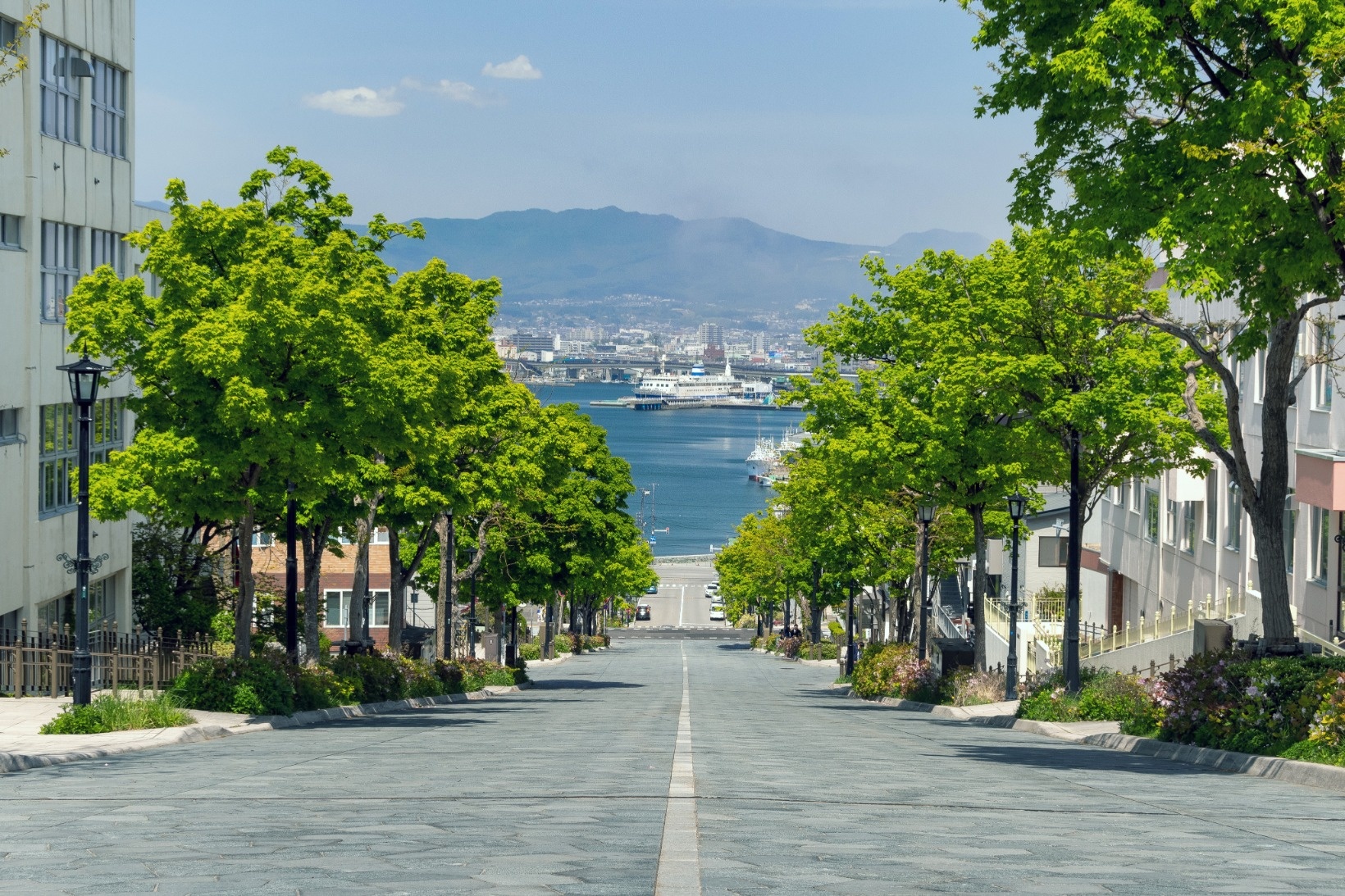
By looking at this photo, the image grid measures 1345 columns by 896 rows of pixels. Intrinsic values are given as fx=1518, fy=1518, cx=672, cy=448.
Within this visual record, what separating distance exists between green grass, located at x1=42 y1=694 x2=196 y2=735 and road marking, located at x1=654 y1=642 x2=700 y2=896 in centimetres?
864

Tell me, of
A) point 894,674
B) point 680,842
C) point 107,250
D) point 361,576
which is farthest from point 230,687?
point 894,674

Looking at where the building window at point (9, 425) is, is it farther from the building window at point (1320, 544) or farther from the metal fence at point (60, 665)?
the building window at point (1320, 544)

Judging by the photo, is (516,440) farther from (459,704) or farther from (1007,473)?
(1007,473)

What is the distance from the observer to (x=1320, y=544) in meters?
33.2

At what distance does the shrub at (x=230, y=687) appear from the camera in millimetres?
24422

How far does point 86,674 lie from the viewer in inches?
850

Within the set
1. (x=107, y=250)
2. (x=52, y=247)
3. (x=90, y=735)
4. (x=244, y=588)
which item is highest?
(x=107, y=250)

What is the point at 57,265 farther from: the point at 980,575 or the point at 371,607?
the point at 371,607

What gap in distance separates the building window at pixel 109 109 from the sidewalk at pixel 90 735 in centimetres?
1709

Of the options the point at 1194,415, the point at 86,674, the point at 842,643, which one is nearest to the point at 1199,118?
the point at 1194,415

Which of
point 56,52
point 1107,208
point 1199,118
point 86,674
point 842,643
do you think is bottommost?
point 842,643

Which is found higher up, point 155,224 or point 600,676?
point 155,224

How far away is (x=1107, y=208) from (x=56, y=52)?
2776 cm

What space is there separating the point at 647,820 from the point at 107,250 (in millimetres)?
33220
